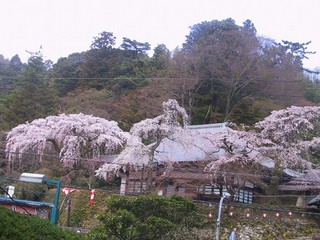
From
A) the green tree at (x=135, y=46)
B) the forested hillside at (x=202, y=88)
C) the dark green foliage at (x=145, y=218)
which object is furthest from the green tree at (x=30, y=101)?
the dark green foliage at (x=145, y=218)

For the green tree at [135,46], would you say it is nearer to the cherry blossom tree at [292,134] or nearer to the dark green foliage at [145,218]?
the cherry blossom tree at [292,134]

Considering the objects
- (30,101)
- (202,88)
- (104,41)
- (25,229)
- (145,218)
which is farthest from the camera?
(104,41)

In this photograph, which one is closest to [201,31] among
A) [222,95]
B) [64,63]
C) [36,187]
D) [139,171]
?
[222,95]

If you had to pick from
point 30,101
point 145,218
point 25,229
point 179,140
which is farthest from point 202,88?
point 25,229

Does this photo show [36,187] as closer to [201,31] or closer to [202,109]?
[202,109]

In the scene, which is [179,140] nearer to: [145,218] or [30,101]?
[145,218]

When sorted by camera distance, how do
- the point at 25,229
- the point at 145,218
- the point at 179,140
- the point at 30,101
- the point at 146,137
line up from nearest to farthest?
1. the point at 25,229
2. the point at 145,218
3. the point at 146,137
4. the point at 179,140
5. the point at 30,101

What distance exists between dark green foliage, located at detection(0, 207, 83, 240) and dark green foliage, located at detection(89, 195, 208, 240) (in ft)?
12.3

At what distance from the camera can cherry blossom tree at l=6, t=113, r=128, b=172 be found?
20.2 metres

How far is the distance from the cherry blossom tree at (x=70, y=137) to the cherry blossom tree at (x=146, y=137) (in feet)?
4.71

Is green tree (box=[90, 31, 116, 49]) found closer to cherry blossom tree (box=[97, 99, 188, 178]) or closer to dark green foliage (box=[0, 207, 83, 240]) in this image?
cherry blossom tree (box=[97, 99, 188, 178])

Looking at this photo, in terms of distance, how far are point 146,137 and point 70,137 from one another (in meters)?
3.45

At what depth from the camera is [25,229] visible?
588 cm

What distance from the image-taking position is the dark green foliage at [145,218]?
36.6ft
